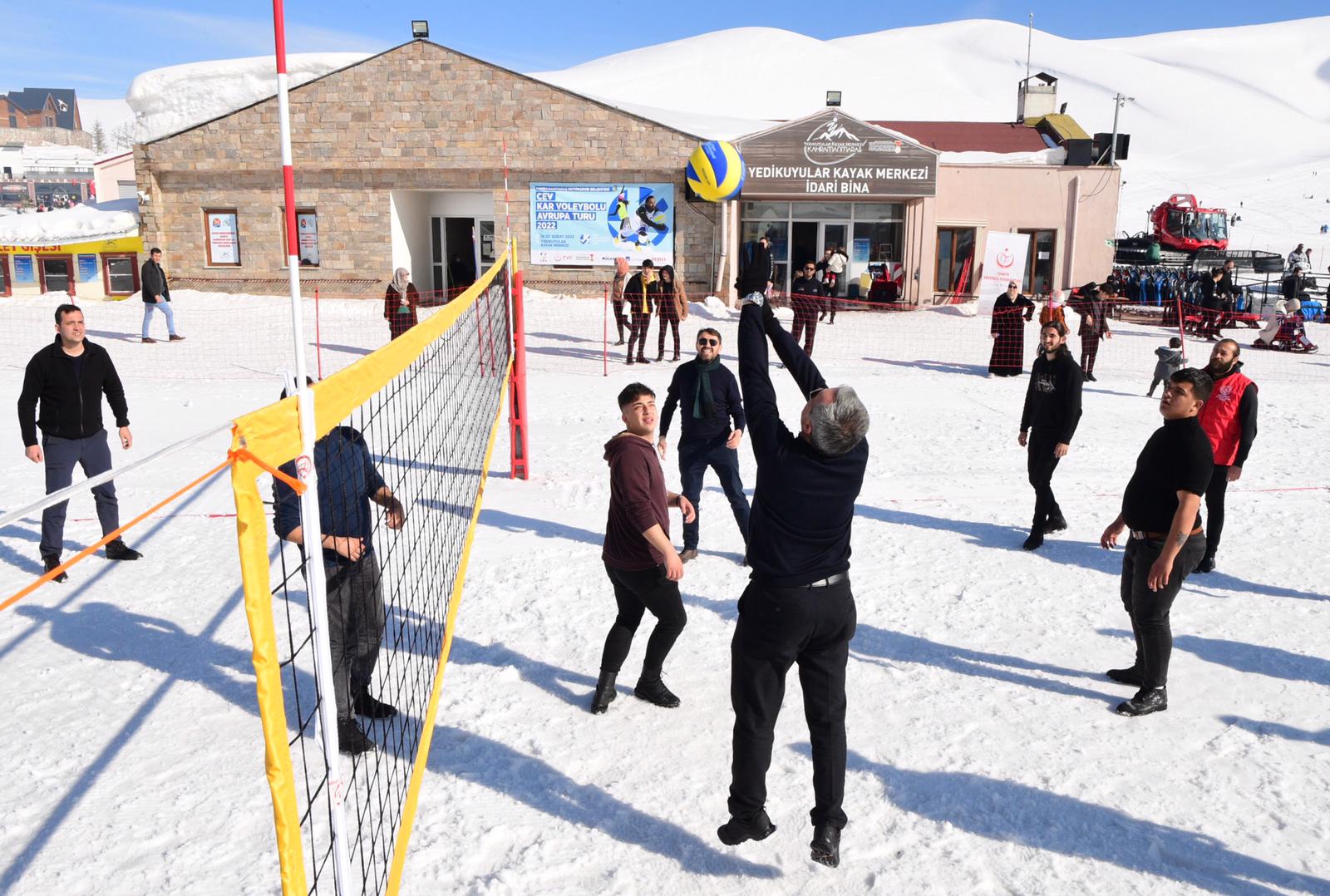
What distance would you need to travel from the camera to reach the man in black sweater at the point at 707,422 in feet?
21.7

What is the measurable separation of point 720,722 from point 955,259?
2148 cm

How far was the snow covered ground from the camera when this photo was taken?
371 centimetres

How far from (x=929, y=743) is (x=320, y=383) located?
11.1ft

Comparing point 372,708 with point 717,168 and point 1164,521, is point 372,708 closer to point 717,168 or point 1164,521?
point 1164,521

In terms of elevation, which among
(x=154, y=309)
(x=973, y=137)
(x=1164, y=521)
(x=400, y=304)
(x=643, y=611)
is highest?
(x=973, y=137)

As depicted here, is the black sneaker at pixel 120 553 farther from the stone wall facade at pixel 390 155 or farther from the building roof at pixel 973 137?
the building roof at pixel 973 137

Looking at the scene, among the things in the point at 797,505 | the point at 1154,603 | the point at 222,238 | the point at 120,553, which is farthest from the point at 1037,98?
the point at 797,505

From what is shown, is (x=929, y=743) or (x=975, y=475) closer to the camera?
(x=929, y=743)

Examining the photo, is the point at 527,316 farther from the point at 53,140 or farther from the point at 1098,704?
the point at 53,140

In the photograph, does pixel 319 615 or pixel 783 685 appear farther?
pixel 783 685

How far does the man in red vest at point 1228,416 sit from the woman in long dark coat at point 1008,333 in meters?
8.57

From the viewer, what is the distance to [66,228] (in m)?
23.0

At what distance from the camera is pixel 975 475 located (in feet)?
30.8

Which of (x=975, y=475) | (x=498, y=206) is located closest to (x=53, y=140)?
(x=498, y=206)
